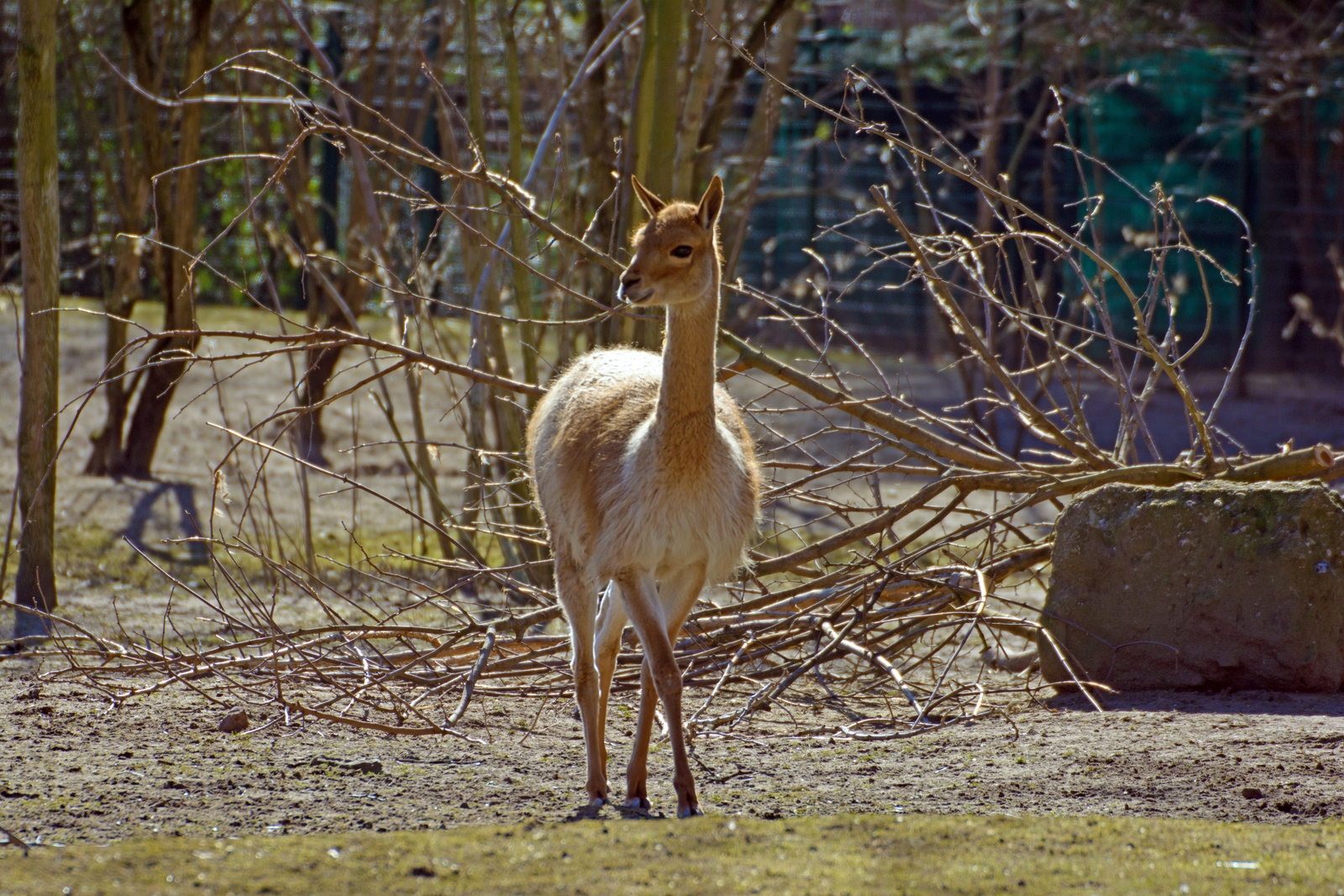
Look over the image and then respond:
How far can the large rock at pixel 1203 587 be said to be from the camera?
4.41 metres

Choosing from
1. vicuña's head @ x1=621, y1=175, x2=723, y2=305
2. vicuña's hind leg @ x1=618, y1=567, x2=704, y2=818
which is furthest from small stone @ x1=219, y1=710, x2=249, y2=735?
vicuña's head @ x1=621, y1=175, x2=723, y2=305

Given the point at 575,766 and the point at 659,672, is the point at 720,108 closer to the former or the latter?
the point at 575,766

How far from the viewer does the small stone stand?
4348 millimetres

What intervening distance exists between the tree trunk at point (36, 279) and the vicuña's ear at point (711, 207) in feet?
9.92

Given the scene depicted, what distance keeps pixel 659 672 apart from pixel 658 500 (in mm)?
440

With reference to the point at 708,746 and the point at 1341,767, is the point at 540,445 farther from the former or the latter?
the point at 1341,767

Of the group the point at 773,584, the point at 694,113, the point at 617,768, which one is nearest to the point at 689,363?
the point at 617,768

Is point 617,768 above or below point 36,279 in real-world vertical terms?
below

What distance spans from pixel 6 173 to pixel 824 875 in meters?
12.9

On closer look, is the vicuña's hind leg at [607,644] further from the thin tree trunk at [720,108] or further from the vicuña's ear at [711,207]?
the thin tree trunk at [720,108]

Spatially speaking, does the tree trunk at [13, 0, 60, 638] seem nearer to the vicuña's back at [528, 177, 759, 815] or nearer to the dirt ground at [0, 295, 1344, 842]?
the dirt ground at [0, 295, 1344, 842]

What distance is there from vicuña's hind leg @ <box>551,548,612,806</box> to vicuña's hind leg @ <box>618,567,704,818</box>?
0.31 ft

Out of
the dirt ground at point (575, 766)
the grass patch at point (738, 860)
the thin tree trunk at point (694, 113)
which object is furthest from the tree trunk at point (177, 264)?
the grass patch at point (738, 860)

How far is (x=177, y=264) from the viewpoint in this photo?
298 inches
